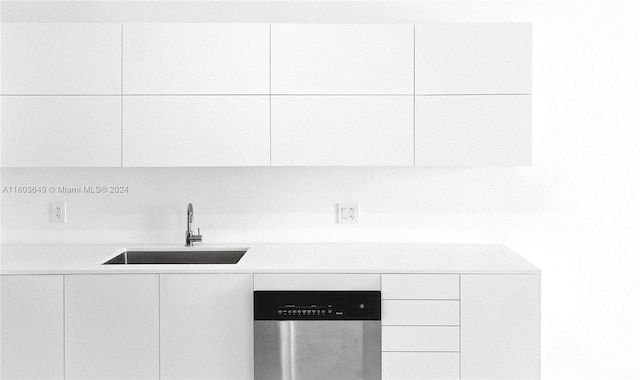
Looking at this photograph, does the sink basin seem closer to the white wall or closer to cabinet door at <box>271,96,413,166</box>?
the white wall

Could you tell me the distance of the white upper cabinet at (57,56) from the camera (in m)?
2.58

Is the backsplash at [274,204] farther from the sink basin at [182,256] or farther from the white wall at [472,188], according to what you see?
the sink basin at [182,256]

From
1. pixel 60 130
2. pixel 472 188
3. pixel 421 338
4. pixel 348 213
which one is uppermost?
pixel 60 130

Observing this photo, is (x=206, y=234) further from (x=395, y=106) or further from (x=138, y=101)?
(x=395, y=106)

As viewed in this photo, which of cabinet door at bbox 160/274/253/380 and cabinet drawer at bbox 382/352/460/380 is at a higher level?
cabinet door at bbox 160/274/253/380

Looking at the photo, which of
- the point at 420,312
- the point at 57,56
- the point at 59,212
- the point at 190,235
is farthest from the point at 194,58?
the point at 420,312

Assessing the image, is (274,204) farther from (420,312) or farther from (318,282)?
(420,312)

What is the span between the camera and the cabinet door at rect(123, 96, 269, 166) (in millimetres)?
2592

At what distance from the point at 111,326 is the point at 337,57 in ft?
4.81

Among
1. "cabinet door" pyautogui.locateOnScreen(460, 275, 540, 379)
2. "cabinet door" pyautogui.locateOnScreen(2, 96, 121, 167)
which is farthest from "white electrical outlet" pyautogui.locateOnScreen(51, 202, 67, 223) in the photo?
"cabinet door" pyautogui.locateOnScreen(460, 275, 540, 379)

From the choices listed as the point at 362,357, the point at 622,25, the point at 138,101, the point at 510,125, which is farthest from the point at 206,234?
the point at 622,25

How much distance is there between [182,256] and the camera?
286 cm

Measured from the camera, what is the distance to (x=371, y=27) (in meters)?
2.60

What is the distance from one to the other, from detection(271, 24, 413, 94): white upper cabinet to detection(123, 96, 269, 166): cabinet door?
0.58 ft
